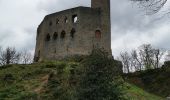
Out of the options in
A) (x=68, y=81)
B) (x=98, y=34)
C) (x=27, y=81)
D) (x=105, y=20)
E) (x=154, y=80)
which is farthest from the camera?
(x=105, y=20)

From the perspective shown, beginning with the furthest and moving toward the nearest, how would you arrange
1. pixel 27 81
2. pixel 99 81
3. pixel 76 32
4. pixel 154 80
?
pixel 76 32 < pixel 154 80 < pixel 27 81 < pixel 99 81

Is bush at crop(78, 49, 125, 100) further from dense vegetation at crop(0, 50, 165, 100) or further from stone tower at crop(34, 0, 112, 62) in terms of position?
stone tower at crop(34, 0, 112, 62)

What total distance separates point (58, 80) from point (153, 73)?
17.3 meters

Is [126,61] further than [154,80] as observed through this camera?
Yes

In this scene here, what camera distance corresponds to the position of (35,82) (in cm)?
2689

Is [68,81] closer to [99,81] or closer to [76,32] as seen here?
[99,81]

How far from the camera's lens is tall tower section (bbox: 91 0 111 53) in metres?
43.2

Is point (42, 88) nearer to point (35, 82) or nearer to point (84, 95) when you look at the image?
point (35, 82)

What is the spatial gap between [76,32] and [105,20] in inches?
155

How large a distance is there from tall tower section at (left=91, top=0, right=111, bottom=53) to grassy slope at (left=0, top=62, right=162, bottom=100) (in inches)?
525

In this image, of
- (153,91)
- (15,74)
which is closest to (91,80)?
(15,74)

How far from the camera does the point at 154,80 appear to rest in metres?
39.2

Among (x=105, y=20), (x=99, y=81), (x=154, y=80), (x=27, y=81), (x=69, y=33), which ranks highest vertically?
(x=105, y=20)

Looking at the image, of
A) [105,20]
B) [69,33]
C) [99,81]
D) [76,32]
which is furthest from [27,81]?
[105,20]
